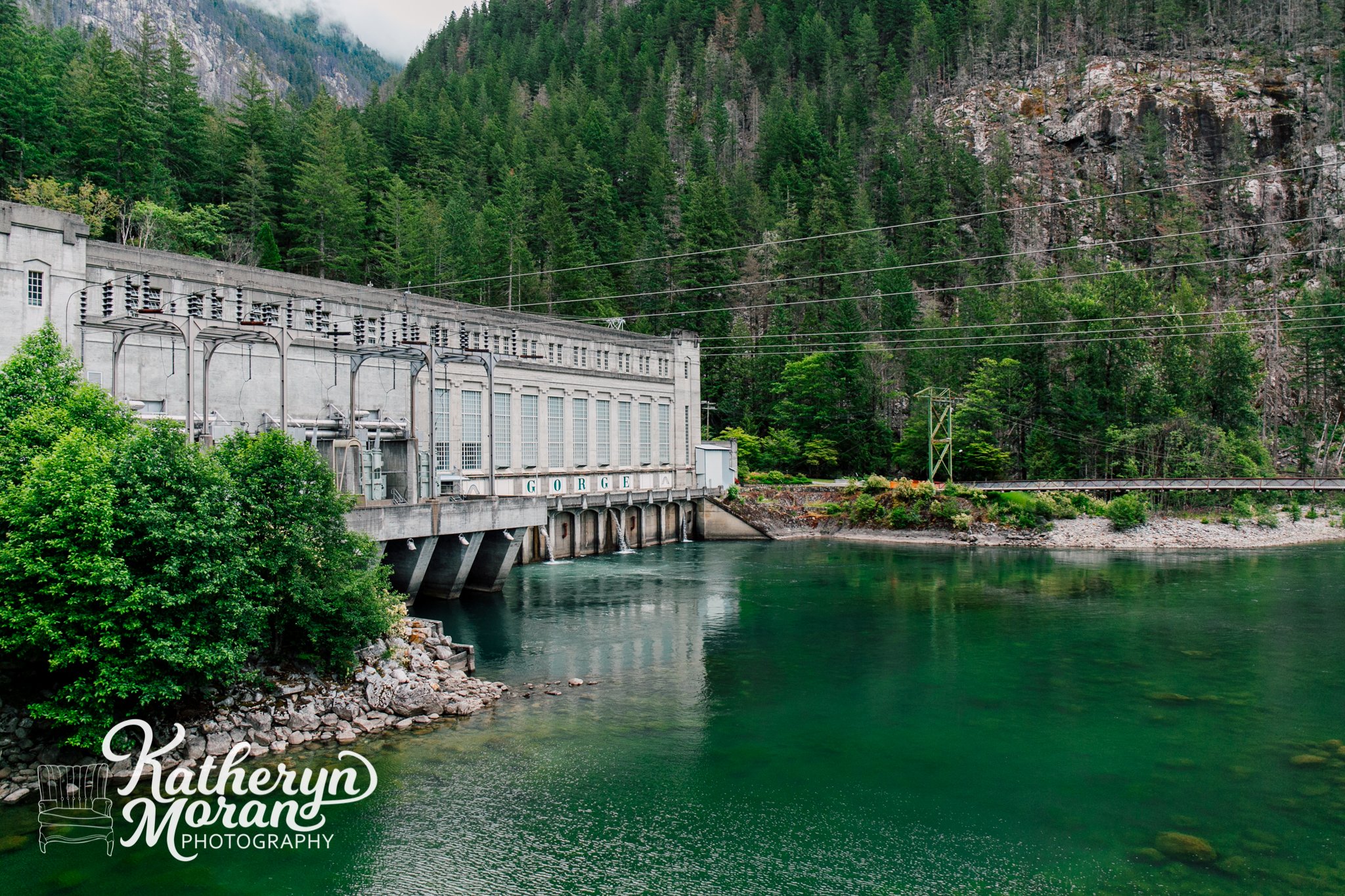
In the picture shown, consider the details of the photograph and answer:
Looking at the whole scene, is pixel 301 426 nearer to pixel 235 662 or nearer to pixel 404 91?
pixel 235 662

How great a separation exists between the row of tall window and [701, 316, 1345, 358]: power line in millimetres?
21098

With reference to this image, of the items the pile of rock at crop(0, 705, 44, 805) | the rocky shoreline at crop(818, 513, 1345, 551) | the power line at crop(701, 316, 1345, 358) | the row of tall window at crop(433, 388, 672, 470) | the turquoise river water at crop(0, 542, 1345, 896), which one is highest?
the power line at crop(701, 316, 1345, 358)

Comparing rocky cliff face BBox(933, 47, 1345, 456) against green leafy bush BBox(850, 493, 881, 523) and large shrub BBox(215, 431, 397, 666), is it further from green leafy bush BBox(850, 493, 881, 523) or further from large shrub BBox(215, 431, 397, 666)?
large shrub BBox(215, 431, 397, 666)

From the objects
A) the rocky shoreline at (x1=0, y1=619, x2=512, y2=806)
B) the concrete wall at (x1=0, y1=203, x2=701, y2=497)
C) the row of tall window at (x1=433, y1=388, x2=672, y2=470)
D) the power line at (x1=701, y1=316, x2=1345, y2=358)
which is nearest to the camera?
the rocky shoreline at (x1=0, y1=619, x2=512, y2=806)

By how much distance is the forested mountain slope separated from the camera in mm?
75938

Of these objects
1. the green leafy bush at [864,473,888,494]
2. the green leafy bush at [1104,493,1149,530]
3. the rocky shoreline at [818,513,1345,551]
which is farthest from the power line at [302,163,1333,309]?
the green leafy bush at [1104,493,1149,530]

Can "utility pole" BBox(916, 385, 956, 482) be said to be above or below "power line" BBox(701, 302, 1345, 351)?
below

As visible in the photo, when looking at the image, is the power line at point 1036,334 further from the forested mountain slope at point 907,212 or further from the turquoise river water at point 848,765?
the turquoise river water at point 848,765

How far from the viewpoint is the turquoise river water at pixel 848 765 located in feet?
52.9

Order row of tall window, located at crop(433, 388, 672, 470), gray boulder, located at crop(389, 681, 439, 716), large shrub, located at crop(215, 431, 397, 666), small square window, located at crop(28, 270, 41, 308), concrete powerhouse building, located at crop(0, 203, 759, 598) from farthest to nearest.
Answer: row of tall window, located at crop(433, 388, 672, 470), concrete powerhouse building, located at crop(0, 203, 759, 598), small square window, located at crop(28, 270, 41, 308), gray boulder, located at crop(389, 681, 439, 716), large shrub, located at crop(215, 431, 397, 666)

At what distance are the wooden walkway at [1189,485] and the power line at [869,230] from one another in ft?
97.2

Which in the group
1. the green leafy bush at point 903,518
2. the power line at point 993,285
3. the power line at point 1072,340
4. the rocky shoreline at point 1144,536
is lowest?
the rocky shoreline at point 1144,536

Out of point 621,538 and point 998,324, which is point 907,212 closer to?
point 998,324

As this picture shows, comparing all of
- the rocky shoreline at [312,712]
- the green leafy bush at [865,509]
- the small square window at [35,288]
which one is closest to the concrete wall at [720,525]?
the green leafy bush at [865,509]
